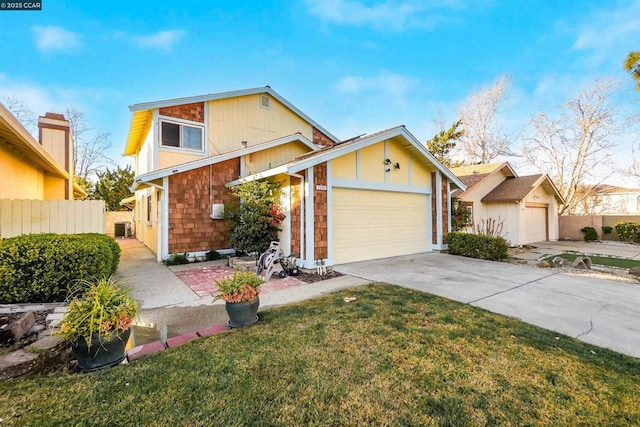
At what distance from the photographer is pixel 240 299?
3943mm

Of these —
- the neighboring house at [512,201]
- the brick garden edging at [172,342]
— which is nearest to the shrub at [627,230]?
the neighboring house at [512,201]

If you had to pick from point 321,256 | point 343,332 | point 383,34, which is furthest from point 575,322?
point 383,34

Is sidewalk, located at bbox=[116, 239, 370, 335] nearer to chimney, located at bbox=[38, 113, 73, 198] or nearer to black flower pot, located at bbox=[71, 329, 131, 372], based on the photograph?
black flower pot, located at bbox=[71, 329, 131, 372]

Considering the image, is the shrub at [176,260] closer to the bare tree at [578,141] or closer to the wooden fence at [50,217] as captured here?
the wooden fence at [50,217]

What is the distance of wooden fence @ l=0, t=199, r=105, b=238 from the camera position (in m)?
5.92

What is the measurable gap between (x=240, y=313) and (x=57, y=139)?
12350 millimetres

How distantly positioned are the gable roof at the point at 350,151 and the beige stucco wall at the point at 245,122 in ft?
10.2

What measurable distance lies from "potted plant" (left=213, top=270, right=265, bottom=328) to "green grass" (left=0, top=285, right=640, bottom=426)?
244 mm

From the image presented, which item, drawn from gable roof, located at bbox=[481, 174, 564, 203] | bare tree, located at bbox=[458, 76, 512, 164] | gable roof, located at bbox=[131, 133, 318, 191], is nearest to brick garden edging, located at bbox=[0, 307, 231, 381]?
gable roof, located at bbox=[131, 133, 318, 191]

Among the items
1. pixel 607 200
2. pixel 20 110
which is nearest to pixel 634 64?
pixel 607 200

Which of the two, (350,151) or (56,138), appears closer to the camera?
(350,151)

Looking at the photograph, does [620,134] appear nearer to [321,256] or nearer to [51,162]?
[321,256]

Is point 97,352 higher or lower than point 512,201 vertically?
lower

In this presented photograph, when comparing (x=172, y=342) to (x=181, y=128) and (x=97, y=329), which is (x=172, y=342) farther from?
(x=181, y=128)
